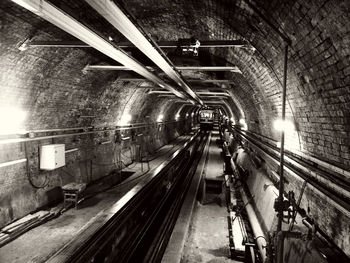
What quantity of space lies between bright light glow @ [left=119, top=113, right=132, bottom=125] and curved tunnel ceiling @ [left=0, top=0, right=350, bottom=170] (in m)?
3.47

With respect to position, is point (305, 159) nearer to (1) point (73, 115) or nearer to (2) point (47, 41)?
(2) point (47, 41)

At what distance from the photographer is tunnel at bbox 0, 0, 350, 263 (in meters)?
3.65

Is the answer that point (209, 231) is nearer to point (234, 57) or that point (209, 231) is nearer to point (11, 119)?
point (234, 57)

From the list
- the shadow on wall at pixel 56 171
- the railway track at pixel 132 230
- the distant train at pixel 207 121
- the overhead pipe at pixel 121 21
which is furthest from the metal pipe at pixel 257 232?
the distant train at pixel 207 121

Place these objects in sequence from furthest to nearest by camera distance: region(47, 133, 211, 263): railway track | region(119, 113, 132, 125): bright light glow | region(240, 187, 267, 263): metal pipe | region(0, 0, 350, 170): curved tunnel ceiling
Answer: region(119, 113, 132, 125): bright light glow, region(240, 187, 267, 263): metal pipe, region(47, 133, 211, 263): railway track, region(0, 0, 350, 170): curved tunnel ceiling

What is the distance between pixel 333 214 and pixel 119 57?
470 centimetres

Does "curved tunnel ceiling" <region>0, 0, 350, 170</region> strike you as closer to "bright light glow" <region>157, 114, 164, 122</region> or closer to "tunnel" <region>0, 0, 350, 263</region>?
"tunnel" <region>0, 0, 350, 263</region>

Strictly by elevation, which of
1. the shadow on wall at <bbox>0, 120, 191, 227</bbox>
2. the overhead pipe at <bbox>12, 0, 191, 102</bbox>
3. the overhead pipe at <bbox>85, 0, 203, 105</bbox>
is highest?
the overhead pipe at <bbox>12, 0, 191, 102</bbox>

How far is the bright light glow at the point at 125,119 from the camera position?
13448mm

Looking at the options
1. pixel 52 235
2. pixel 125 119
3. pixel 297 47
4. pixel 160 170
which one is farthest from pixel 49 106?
pixel 297 47

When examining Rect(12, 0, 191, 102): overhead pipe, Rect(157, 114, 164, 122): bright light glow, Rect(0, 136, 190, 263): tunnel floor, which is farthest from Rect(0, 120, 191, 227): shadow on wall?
Rect(157, 114, 164, 122): bright light glow

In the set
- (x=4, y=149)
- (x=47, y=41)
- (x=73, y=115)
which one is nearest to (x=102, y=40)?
(x=47, y=41)

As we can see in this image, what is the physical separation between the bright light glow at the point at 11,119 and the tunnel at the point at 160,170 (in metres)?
0.04

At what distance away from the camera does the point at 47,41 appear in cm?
553
